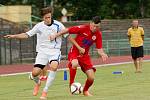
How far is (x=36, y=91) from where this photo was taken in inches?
596

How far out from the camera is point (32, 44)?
35.8 metres

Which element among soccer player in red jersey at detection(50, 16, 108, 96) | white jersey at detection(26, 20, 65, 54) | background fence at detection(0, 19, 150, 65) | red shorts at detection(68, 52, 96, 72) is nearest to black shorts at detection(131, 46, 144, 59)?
soccer player in red jersey at detection(50, 16, 108, 96)

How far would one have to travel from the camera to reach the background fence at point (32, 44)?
1352 inches

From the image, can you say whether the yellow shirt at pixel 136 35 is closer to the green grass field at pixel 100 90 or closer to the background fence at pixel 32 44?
the green grass field at pixel 100 90

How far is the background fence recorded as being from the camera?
3434 centimetres

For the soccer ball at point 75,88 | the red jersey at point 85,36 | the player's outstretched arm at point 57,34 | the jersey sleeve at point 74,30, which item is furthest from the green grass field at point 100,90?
the jersey sleeve at point 74,30

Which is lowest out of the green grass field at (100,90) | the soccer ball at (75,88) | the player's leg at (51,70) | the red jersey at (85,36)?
the green grass field at (100,90)

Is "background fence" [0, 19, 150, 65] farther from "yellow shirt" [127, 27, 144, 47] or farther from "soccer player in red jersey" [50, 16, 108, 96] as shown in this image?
"soccer player in red jersey" [50, 16, 108, 96]

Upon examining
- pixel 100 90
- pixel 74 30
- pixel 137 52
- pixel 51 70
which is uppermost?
pixel 74 30

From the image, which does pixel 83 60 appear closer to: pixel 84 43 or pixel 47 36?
pixel 84 43

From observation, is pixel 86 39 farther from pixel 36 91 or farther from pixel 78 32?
pixel 36 91

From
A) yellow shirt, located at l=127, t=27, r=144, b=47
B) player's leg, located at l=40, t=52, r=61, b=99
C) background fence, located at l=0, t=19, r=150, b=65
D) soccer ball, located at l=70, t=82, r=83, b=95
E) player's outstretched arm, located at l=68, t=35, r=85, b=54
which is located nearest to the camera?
player's leg, located at l=40, t=52, r=61, b=99

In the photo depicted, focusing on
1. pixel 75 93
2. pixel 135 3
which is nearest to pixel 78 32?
pixel 75 93

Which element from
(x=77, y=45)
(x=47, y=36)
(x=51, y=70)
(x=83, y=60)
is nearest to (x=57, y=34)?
(x=47, y=36)
